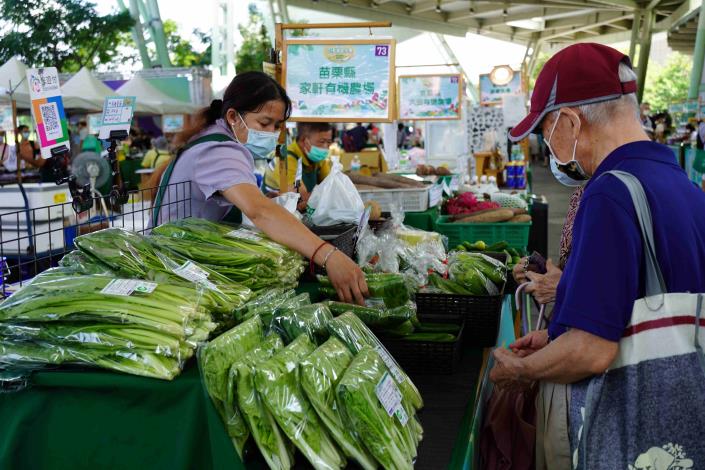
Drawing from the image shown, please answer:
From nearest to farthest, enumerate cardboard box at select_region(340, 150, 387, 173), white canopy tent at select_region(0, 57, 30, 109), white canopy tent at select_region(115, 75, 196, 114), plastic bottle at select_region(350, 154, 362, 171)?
plastic bottle at select_region(350, 154, 362, 171) → cardboard box at select_region(340, 150, 387, 173) → white canopy tent at select_region(0, 57, 30, 109) → white canopy tent at select_region(115, 75, 196, 114)

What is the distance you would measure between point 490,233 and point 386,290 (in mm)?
2964

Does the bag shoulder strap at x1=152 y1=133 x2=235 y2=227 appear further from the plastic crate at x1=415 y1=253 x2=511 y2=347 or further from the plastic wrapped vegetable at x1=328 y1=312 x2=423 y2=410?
the plastic wrapped vegetable at x1=328 y1=312 x2=423 y2=410

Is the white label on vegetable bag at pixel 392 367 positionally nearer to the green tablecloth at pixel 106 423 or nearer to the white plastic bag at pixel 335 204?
the green tablecloth at pixel 106 423

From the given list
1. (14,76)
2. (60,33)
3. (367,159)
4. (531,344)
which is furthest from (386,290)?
(60,33)

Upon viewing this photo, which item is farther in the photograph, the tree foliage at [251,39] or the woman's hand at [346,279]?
the tree foliage at [251,39]

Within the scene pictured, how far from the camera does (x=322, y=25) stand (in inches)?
179

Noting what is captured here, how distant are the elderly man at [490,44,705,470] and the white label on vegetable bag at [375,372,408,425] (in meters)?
0.44

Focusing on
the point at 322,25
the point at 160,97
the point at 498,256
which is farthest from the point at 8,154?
the point at 498,256

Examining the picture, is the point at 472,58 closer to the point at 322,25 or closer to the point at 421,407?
the point at 322,25

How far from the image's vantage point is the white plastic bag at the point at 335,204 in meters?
3.81

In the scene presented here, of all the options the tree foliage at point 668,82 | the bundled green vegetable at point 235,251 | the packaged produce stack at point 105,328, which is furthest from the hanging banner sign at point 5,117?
the tree foliage at point 668,82

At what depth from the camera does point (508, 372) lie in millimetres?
2088

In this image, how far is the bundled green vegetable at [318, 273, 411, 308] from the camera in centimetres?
256

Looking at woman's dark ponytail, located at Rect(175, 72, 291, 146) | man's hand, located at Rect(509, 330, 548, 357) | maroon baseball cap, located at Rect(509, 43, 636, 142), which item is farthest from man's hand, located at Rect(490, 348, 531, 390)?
woman's dark ponytail, located at Rect(175, 72, 291, 146)
